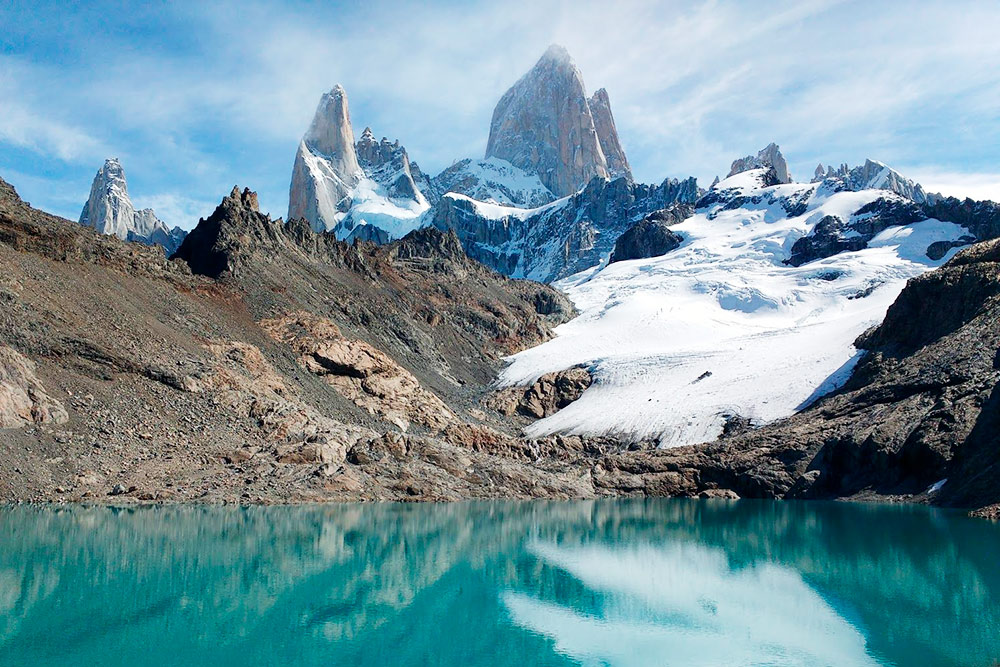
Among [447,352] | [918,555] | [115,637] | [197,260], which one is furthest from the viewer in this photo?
[447,352]

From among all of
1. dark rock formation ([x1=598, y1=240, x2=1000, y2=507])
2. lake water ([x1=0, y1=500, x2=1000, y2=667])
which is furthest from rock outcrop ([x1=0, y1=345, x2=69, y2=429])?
dark rock formation ([x1=598, y1=240, x2=1000, y2=507])

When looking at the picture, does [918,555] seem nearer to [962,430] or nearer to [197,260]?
[962,430]

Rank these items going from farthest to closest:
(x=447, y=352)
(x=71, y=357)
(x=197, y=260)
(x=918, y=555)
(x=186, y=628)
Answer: (x=447, y=352) → (x=197, y=260) → (x=71, y=357) → (x=918, y=555) → (x=186, y=628)

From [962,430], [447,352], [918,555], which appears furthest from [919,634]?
[447,352]

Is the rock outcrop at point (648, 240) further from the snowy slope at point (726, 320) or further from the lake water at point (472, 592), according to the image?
the lake water at point (472, 592)

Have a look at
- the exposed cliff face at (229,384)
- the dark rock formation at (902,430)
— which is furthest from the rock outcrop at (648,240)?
the dark rock formation at (902,430)

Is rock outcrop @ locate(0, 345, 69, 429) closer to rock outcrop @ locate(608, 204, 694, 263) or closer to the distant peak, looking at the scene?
the distant peak

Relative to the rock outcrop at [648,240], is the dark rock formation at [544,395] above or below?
below
